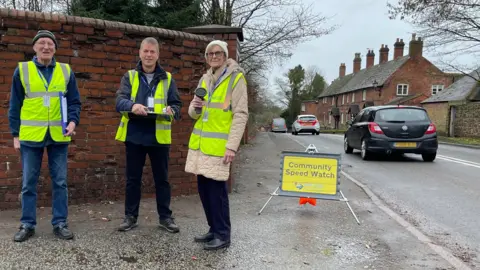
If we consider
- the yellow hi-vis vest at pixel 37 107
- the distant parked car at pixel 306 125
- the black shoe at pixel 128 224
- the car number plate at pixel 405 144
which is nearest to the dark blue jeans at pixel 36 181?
the yellow hi-vis vest at pixel 37 107

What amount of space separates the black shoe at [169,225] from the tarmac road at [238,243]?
7 cm

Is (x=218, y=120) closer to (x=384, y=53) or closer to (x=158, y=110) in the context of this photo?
(x=158, y=110)

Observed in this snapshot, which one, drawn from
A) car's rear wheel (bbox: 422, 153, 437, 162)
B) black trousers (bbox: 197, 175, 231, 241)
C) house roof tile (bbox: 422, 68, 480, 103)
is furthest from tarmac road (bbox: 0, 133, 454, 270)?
house roof tile (bbox: 422, 68, 480, 103)

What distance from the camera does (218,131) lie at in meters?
3.54

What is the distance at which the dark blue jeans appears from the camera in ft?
12.1

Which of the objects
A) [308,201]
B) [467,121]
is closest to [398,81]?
[467,121]

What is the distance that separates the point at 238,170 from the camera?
8516 mm

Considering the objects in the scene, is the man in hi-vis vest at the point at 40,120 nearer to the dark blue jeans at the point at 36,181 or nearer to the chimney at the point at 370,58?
the dark blue jeans at the point at 36,181

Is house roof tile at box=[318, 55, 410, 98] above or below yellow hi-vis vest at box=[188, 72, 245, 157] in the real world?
above

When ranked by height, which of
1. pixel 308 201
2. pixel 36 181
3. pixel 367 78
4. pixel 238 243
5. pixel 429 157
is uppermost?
pixel 367 78

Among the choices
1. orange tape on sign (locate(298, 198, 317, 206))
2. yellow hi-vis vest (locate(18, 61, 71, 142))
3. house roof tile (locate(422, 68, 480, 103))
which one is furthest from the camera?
house roof tile (locate(422, 68, 480, 103))

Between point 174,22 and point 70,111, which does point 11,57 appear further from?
point 174,22

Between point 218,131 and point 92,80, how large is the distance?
2244 mm

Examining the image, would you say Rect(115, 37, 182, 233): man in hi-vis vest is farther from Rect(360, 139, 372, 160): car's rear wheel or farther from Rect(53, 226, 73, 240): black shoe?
Rect(360, 139, 372, 160): car's rear wheel
